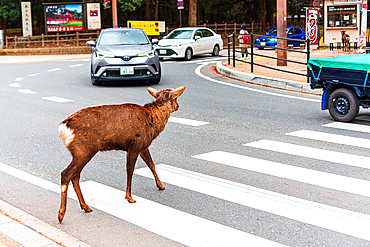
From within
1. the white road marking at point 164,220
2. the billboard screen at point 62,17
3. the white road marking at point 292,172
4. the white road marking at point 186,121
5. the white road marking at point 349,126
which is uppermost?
the billboard screen at point 62,17

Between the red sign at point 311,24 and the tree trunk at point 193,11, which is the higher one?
the tree trunk at point 193,11

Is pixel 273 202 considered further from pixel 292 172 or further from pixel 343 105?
pixel 343 105

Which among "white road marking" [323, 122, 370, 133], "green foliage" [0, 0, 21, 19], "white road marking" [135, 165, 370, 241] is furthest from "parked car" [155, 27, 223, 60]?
"green foliage" [0, 0, 21, 19]

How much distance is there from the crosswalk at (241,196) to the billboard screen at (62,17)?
110 ft

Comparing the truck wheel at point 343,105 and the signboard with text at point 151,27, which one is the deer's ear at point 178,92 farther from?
the signboard with text at point 151,27

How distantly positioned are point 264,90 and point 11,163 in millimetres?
7968

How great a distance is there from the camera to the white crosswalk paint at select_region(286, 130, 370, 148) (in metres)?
7.57

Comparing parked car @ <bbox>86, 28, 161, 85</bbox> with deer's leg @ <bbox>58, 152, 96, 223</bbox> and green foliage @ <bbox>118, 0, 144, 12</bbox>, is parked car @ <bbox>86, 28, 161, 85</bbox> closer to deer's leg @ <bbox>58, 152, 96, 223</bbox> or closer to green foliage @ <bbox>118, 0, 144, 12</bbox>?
deer's leg @ <bbox>58, 152, 96, 223</bbox>

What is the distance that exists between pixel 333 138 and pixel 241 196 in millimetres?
3218

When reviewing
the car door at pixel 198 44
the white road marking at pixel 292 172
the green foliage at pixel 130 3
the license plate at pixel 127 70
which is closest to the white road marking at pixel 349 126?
the white road marking at pixel 292 172

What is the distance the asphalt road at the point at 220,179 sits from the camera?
441cm

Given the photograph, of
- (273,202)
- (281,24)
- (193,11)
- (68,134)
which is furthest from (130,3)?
(68,134)

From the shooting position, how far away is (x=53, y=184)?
583 centimetres

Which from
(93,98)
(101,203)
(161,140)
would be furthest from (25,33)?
(101,203)
